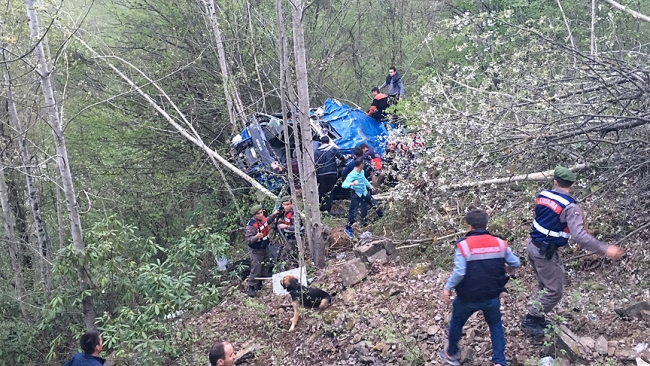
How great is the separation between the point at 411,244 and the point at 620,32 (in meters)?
8.91

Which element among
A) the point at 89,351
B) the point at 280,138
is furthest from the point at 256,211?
the point at 89,351

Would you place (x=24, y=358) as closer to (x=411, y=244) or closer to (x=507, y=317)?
(x=411, y=244)

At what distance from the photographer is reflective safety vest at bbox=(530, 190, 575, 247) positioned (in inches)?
171

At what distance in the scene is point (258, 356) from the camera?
6.42m

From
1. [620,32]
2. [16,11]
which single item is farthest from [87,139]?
[620,32]

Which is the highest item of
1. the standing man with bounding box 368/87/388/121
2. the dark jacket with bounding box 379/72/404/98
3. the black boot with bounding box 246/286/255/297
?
the dark jacket with bounding box 379/72/404/98

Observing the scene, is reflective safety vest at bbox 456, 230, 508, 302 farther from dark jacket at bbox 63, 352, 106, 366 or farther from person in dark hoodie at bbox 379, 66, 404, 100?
person in dark hoodie at bbox 379, 66, 404, 100

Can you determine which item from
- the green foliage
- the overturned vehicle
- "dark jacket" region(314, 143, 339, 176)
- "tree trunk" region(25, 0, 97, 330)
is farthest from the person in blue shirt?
"tree trunk" region(25, 0, 97, 330)

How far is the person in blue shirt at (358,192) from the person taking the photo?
8.70 m

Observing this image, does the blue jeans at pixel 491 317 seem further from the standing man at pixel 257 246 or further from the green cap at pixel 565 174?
the standing man at pixel 257 246

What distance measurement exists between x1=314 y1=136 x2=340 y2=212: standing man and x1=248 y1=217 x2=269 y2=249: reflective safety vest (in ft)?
6.19

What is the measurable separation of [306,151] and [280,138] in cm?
280

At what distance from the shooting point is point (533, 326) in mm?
4844

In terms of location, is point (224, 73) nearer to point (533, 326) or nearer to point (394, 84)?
point (394, 84)
